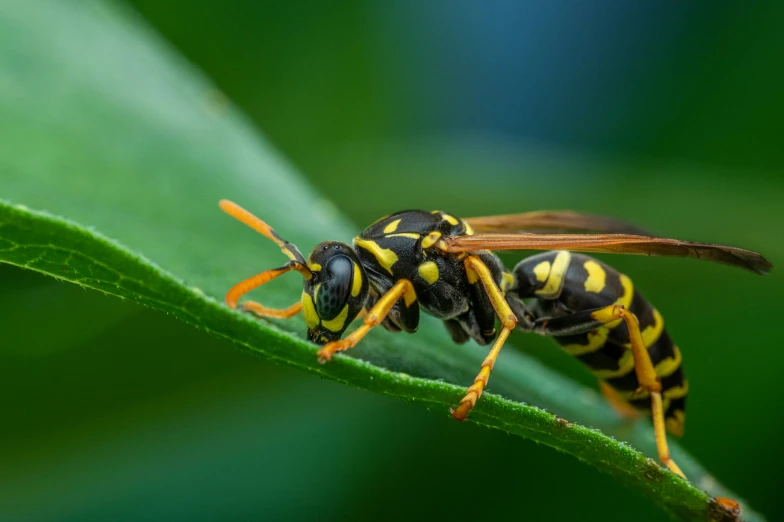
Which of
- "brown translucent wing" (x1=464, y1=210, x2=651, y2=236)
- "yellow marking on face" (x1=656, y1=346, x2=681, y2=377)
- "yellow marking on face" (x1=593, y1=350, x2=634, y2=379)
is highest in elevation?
"brown translucent wing" (x1=464, y1=210, x2=651, y2=236)

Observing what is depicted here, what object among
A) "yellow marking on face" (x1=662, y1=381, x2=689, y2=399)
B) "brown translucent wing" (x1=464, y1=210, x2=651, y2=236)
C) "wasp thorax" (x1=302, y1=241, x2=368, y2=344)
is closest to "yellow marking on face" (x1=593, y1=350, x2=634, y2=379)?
"yellow marking on face" (x1=662, y1=381, x2=689, y2=399)

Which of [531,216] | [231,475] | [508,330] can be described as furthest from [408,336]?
[231,475]

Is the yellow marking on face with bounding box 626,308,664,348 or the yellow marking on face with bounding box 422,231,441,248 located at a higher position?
the yellow marking on face with bounding box 626,308,664,348

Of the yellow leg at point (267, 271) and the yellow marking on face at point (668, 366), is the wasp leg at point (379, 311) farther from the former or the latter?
the yellow marking on face at point (668, 366)

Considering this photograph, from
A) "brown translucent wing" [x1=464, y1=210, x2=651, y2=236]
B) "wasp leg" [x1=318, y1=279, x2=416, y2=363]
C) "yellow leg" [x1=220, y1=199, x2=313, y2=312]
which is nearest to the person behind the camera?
"wasp leg" [x1=318, y1=279, x2=416, y2=363]

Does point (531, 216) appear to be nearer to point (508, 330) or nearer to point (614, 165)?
point (508, 330)

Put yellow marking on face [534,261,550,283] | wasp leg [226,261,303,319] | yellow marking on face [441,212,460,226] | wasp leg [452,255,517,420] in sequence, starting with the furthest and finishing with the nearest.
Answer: yellow marking on face [534,261,550,283] → yellow marking on face [441,212,460,226] → wasp leg [226,261,303,319] → wasp leg [452,255,517,420]

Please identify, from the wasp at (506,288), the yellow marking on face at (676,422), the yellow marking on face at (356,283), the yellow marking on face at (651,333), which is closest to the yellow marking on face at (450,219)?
the wasp at (506,288)

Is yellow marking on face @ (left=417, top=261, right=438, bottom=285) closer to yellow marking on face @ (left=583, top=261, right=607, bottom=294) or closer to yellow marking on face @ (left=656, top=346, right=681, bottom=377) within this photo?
yellow marking on face @ (left=583, top=261, right=607, bottom=294)
